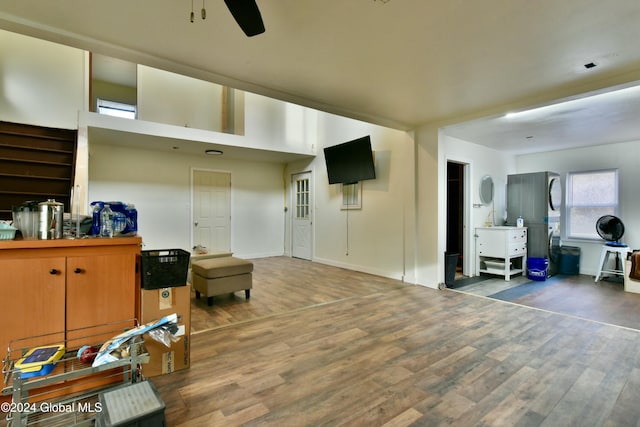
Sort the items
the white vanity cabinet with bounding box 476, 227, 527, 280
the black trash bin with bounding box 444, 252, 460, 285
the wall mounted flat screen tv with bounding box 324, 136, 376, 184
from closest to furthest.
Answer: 1. the black trash bin with bounding box 444, 252, 460, 285
2. the white vanity cabinet with bounding box 476, 227, 527, 280
3. the wall mounted flat screen tv with bounding box 324, 136, 376, 184

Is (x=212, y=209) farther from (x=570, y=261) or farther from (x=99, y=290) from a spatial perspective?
(x=570, y=261)

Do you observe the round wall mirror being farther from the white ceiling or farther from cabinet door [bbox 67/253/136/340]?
cabinet door [bbox 67/253/136/340]

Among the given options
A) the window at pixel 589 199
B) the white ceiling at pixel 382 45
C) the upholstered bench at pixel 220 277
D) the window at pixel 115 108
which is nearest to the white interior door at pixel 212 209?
the upholstered bench at pixel 220 277

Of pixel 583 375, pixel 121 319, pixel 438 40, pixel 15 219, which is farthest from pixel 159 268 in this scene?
pixel 583 375

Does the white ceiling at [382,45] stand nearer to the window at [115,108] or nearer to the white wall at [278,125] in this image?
the white wall at [278,125]

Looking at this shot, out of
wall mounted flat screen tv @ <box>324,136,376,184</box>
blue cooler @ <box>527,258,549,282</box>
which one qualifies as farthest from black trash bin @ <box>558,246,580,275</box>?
wall mounted flat screen tv @ <box>324,136,376,184</box>

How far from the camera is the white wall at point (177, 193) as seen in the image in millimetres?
5831

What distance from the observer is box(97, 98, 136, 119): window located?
7898 mm

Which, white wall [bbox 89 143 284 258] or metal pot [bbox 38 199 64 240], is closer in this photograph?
metal pot [bbox 38 199 64 240]

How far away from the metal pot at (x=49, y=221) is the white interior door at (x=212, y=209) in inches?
190

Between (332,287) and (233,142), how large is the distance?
332 centimetres

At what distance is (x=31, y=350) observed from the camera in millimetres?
1750

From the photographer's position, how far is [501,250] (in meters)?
5.28

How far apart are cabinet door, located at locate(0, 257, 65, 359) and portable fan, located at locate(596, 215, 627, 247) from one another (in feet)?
24.1
